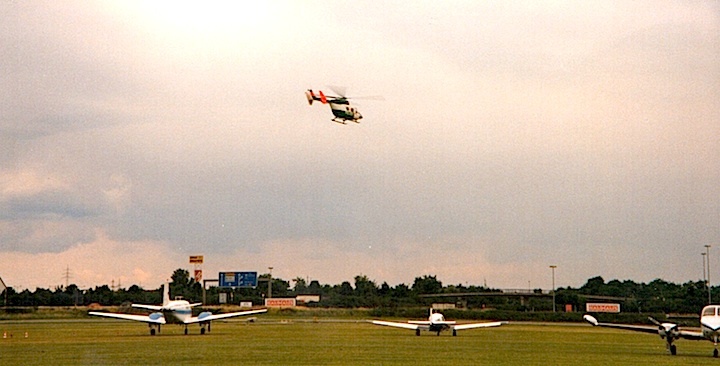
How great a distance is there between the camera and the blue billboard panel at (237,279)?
168 m

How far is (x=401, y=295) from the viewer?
173 m

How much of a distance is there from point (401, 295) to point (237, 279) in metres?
29.8

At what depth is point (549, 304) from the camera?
161250 mm

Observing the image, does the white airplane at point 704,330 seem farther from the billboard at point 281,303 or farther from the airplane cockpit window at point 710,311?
the billboard at point 281,303

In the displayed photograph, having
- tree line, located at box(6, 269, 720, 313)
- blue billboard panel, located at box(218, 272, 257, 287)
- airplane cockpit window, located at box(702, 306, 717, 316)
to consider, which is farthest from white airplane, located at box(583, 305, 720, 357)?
blue billboard panel, located at box(218, 272, 257, 287)

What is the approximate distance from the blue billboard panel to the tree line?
407cm

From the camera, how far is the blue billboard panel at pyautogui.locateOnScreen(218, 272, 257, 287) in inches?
6609

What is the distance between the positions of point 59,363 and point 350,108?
25.1m

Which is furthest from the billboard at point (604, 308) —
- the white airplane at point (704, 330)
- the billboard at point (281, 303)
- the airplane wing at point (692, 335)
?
the airplane wing at point (692, 335)

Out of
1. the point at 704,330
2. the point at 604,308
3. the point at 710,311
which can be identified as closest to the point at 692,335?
the point at 704,330

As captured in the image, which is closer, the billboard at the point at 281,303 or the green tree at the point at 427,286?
the billboard at the point at 281,303

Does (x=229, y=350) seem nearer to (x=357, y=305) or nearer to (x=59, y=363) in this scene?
(x=59, y=363)

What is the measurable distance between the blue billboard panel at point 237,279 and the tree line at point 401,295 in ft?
13.3

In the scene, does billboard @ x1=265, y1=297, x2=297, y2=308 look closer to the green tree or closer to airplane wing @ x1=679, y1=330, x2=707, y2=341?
the green tree
